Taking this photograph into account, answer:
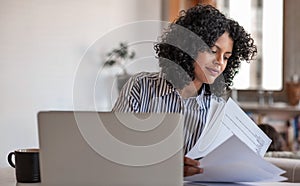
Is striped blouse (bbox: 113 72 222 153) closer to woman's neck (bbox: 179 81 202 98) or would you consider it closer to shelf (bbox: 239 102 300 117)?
woman's neck (bbox: 179 81 202 98)

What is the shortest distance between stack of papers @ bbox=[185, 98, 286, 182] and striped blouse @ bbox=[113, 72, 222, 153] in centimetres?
13

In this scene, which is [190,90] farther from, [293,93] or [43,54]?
[293,93]

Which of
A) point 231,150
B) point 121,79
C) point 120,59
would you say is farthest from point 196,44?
point 120,59

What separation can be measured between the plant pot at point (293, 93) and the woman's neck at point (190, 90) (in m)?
3.46

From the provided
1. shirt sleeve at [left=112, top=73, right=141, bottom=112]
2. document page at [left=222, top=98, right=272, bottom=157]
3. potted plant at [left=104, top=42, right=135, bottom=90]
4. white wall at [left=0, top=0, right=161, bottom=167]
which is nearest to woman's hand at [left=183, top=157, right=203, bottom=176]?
document page at [left=222, top=98, right=272, bottom=157]

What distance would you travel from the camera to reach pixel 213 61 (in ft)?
5.94

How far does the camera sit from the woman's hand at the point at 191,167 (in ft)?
5.13

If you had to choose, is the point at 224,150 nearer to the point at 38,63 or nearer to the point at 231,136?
the point at 231,136

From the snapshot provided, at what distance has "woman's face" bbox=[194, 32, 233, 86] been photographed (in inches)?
71.5

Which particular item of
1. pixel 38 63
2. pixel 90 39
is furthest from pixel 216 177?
→ pixel 90 39

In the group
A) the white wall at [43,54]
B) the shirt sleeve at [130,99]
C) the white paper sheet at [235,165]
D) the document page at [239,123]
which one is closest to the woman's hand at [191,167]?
the white paper sheet at [235,165]

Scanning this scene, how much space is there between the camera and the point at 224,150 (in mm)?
1534

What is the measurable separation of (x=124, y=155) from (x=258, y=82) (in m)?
4.34

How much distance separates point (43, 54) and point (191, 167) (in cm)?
332
